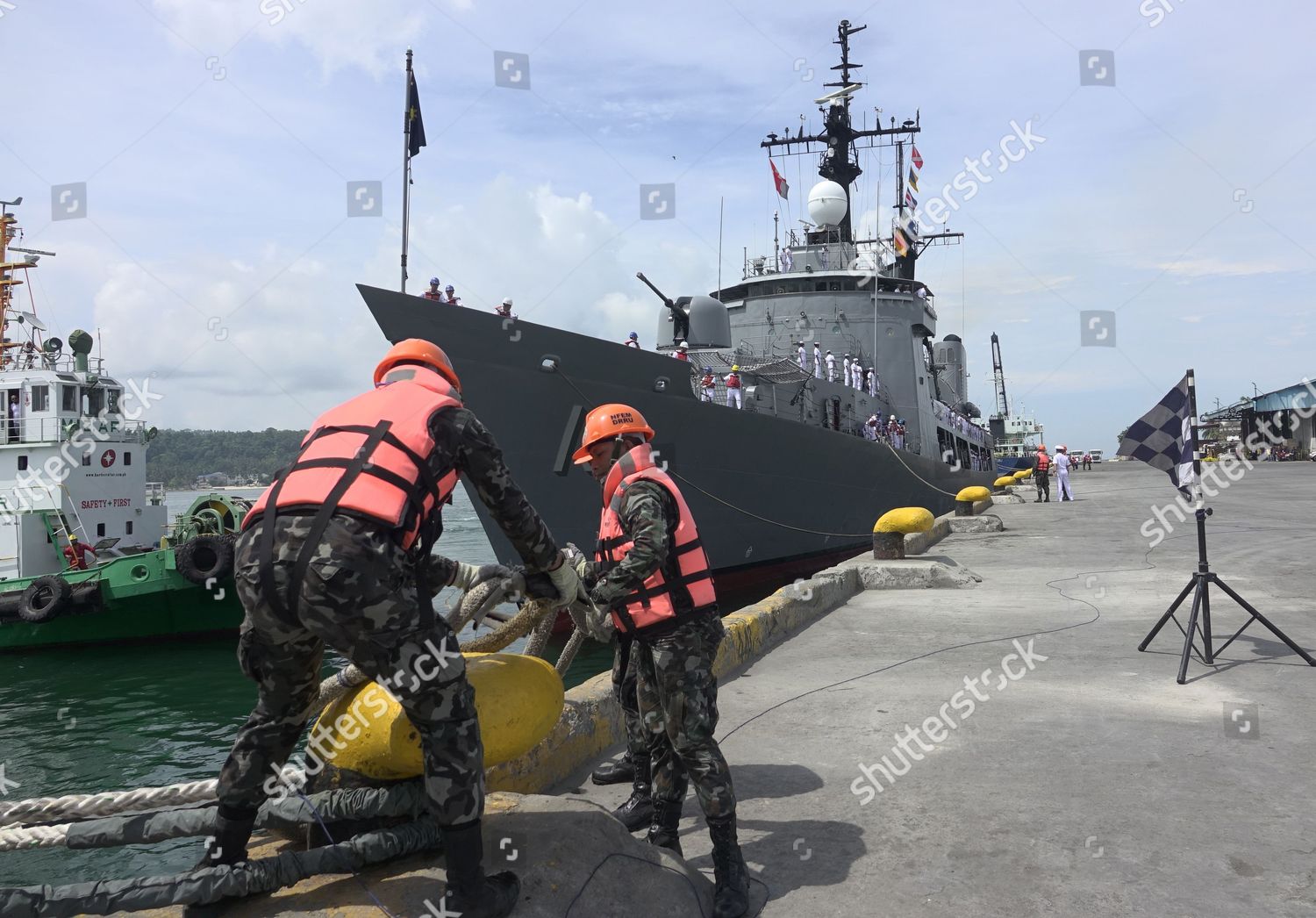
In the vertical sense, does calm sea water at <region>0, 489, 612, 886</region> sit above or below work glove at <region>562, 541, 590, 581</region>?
below

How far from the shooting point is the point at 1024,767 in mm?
3619

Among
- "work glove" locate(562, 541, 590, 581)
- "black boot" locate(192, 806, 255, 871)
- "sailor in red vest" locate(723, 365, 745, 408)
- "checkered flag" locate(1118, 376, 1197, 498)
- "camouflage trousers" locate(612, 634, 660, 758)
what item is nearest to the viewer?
"black boot" locate(192, 806, 255, 871)

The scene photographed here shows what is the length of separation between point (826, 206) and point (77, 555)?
19574 mm

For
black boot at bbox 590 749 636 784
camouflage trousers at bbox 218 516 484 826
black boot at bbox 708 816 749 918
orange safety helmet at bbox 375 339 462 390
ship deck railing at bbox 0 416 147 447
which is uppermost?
ship deck railing at bbox 0 416 147 447

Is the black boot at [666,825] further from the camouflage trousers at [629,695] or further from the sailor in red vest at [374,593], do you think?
the sailor in red vest at [374,593]

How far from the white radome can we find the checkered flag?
62.5 feet

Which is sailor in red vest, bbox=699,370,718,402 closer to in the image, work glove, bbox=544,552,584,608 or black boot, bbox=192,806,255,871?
work glove, bbox=544,552,584,608

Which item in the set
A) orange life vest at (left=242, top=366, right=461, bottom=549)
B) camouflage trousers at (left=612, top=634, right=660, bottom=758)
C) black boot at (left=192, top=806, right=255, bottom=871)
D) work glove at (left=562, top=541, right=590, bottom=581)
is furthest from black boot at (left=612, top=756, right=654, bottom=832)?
orange life vest at (left=242, top=366, right=461, bottom=549)

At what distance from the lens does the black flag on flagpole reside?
393 inches

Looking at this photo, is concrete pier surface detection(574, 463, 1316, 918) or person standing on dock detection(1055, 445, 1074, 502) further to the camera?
person standing on dock detection(1055, 445, 1074, 502)

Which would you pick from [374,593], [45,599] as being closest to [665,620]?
[374,593]

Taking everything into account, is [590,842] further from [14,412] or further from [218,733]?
[14,412]

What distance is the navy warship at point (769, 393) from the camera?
1152cm

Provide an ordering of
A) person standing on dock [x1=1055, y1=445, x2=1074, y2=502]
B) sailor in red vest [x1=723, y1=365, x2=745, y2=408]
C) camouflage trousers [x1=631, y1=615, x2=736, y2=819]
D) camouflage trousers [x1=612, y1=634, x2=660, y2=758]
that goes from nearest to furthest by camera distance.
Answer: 1. camouflage trousers [x1=631, y1=615, x2=736, y2=819]
2. camouflage trousers [x1=612, y1=634, x2=660, y2=758]
3. sailor in red vest [x1=723, y1=365, x2=745, y2=408]
4. person standing on dock [x1=1055, y1=445, x2=1074, y2=502]
